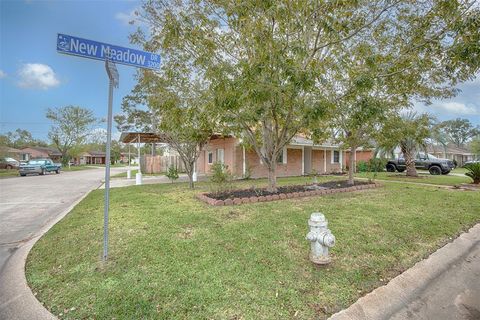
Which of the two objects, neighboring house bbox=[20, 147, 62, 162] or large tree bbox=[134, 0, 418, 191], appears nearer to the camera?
large tree bbox=[134, 0, 418, 191]

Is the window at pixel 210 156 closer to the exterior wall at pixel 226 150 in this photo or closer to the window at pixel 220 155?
the exterior wall at pixel 226 150

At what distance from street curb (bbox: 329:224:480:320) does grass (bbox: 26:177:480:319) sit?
101mm

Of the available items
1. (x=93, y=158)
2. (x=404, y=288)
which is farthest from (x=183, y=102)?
(x=93, y=158)

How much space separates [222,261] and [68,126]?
45.8m

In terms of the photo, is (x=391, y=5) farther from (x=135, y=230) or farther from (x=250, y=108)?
(x=135, y=230)

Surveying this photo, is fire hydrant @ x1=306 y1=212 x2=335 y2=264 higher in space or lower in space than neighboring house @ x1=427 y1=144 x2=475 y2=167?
lower

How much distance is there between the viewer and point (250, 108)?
23.1ft

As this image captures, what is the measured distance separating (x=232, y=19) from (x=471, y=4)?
5.29m

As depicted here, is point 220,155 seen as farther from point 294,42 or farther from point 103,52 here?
point 103,52

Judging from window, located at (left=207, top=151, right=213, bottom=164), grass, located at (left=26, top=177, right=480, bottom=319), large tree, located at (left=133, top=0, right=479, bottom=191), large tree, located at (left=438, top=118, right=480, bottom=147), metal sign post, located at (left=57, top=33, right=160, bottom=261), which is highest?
large tree, located at (left=438, top=118, right=480, bottom=147)

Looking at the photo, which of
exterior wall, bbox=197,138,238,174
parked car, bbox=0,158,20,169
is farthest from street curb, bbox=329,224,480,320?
parked car, bbox=0,158,20,169

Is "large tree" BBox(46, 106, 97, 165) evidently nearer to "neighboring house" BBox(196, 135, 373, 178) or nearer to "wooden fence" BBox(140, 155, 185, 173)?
"wooden fence" BBox(140, 155, 185, 173)

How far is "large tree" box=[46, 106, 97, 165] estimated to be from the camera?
39188mm

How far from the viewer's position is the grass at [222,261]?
2.55 metres
